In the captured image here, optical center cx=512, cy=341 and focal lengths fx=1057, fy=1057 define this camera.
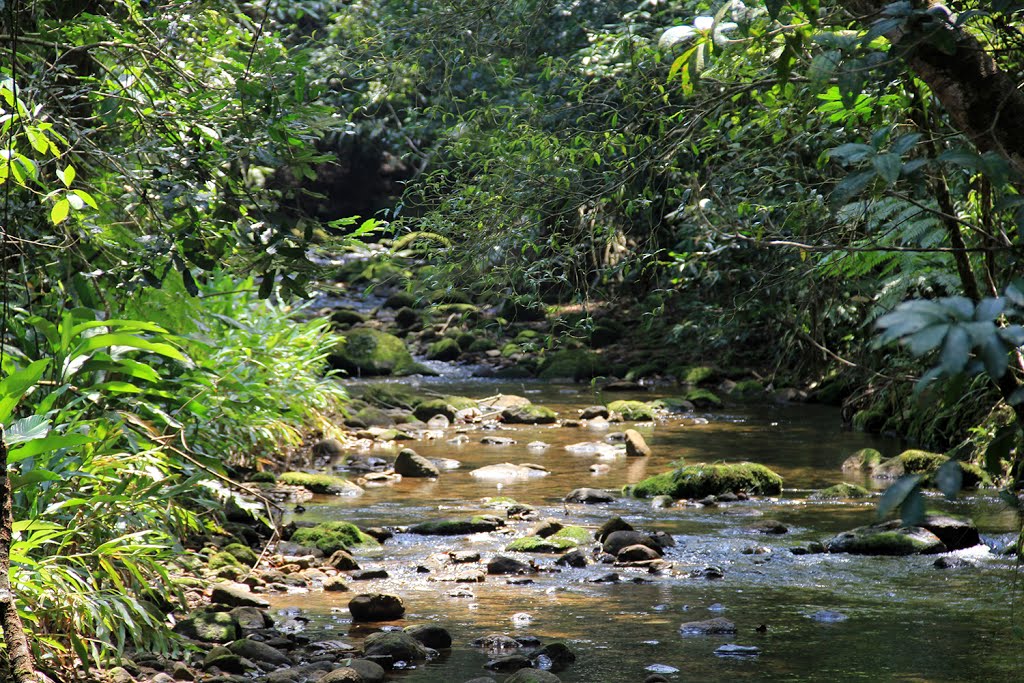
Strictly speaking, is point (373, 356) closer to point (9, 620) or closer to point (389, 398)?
point (389, 398)

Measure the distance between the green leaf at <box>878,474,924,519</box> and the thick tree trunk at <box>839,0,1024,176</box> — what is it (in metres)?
0.93

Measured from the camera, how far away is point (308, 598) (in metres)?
5.91

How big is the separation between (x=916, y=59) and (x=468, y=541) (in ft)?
17.9

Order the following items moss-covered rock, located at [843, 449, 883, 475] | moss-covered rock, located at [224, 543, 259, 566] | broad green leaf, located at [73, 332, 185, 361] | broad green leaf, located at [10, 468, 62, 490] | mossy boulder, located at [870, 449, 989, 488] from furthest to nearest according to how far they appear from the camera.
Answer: moss-covered rock, located at [843, 449, 883, 475] → mossy boulder, located at [870, 449, 989, 488] → moss-covered rock, located at [224, 543, 259, 566] → broad green leaf, located at [73, 332, 185, 361] → broad green leaf, located at [10, 468, 62, 490]

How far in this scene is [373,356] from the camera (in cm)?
1781

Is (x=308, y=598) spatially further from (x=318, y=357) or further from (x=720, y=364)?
(x=720, y=364)

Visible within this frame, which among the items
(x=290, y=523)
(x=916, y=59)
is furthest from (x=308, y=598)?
(x=916, y=59)

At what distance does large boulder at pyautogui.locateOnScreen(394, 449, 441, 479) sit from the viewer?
32.4 feet

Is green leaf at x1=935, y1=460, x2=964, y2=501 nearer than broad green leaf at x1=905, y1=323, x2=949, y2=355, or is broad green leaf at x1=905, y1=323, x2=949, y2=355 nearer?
broad green leaf at x1=905, y1=323, x2=949, y2=355

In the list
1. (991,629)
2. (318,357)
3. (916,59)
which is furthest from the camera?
(318,357)

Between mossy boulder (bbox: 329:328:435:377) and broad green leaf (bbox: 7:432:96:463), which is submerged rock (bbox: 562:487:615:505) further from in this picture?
mossy boulder (bbox: 329:328:435:377)

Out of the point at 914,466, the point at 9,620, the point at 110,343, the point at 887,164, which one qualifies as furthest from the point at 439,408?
the point at 887,164

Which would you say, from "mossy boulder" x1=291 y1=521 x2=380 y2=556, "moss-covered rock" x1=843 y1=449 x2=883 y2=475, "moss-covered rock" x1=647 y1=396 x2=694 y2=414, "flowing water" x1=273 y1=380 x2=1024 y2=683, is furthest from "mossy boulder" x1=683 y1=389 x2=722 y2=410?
"mossy boulder" x1=291 y1=521 x2=380 y2=556

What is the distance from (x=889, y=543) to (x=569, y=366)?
38.5ft
